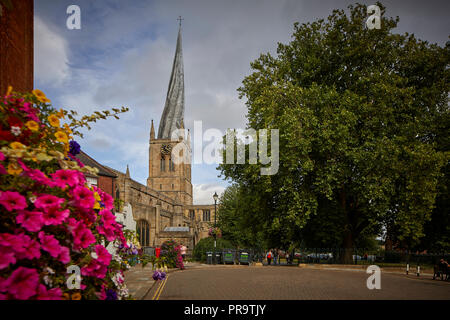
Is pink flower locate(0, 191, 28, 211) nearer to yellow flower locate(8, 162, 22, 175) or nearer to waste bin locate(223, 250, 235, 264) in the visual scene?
yellow flower locate(8, 162, 22, 175)

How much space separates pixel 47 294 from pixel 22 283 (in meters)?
0.18

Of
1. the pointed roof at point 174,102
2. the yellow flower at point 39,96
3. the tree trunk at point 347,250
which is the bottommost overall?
the tree trunk at point 347,250

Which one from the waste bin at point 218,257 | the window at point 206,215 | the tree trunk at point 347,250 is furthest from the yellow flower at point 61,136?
the window at point 206,215

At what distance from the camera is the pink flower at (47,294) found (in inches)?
78.6

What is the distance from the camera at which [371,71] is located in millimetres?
24969

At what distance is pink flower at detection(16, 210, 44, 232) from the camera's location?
78.3 inches

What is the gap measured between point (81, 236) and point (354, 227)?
28.7 m

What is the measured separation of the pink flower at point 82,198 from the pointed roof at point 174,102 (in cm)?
10749

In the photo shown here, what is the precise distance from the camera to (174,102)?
113812 millimetres

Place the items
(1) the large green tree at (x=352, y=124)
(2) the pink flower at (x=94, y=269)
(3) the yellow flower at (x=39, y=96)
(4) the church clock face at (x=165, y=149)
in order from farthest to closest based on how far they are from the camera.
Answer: (4) the church clock face at (x=165, y=149) → (1) the large green tree at (x=352, y=124) → (3) the yellow flower at (x=39, y=96) → (2) the pink flower at (x=94, y=269)

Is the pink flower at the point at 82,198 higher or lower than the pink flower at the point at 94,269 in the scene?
higher

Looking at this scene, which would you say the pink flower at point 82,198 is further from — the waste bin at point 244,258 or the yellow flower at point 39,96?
the waste bin at point 244,258

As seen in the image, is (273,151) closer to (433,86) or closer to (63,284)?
(433,86)
